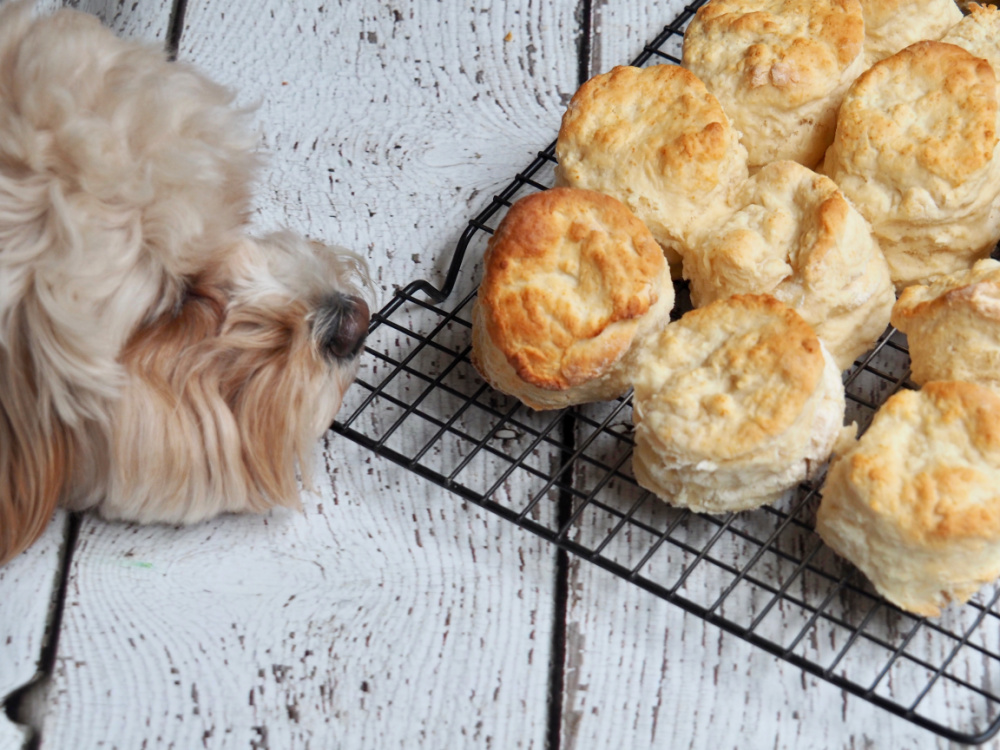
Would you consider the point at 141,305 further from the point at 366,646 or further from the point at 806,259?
the point at 806,259

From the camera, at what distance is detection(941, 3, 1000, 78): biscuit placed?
74.9 inches

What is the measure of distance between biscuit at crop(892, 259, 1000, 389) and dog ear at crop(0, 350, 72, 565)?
111cm

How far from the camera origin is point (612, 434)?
1719 mm

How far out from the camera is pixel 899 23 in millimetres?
1955

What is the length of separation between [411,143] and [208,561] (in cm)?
94

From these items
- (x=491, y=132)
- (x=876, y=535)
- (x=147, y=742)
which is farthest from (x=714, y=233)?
(x=147, y=742)

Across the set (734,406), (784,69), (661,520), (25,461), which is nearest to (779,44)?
(784,69)

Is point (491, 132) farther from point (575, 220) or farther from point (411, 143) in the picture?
point (575, 220)

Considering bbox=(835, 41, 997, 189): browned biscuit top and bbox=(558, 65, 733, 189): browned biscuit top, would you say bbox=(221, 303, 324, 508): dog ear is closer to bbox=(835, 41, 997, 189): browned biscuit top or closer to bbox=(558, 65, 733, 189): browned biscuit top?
bbox=(558, 65, 733, 189): browned biscuit top

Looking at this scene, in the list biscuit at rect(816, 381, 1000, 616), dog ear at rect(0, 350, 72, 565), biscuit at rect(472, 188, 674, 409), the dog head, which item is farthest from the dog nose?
biscuit at rect(816, 381, 1000, 616)

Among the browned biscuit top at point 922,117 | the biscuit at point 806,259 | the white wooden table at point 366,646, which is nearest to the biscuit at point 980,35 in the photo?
the browned biscuit top at point 922,117

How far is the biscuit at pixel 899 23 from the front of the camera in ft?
6.38

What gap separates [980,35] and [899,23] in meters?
0.13

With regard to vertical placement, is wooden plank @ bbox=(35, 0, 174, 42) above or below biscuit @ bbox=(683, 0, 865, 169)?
below
